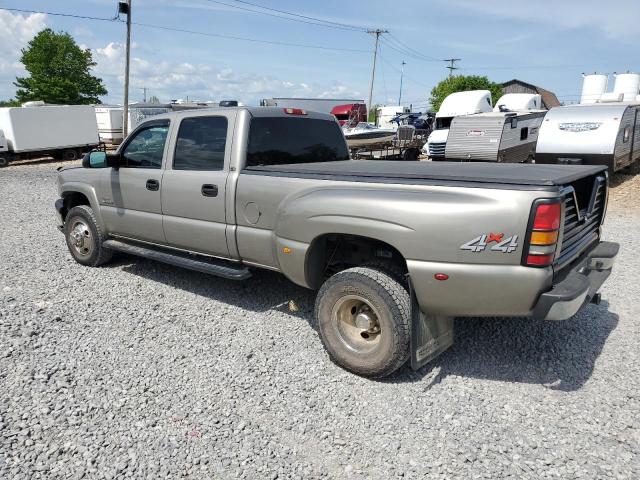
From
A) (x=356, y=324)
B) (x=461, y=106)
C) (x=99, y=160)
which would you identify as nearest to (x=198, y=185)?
(x=99, y=160)

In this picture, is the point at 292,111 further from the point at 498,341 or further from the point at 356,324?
the point at 498,341

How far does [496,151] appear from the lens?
46.0 feet

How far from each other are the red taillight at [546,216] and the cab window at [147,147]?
142 inches

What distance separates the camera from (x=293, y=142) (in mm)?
4719

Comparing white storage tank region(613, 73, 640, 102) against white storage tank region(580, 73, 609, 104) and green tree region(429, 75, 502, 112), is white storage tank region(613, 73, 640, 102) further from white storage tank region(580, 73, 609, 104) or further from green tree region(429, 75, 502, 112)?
green tree region(429, 75, 502, 112)

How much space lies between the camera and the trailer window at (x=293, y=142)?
14.2 ft

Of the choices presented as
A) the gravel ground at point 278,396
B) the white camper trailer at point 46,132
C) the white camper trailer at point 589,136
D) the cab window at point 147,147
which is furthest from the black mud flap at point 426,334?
the white camper trailer at point 46,132

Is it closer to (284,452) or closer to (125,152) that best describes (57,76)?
(125,152)

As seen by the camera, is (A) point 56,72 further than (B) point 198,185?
Yes

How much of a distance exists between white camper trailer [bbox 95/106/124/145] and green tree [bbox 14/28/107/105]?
29.4 metres

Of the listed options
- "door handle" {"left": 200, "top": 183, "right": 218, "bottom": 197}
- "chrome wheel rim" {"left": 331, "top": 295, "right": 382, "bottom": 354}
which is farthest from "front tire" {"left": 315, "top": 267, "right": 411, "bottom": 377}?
"door handle" {"left": 200, "top": 183, "right": 218, "bottom": 197}

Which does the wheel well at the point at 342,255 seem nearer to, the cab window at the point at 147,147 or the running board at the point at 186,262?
the running board at the point at 186,262

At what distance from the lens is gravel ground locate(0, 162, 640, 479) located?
8.59 ft

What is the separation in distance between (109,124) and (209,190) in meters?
26.5
